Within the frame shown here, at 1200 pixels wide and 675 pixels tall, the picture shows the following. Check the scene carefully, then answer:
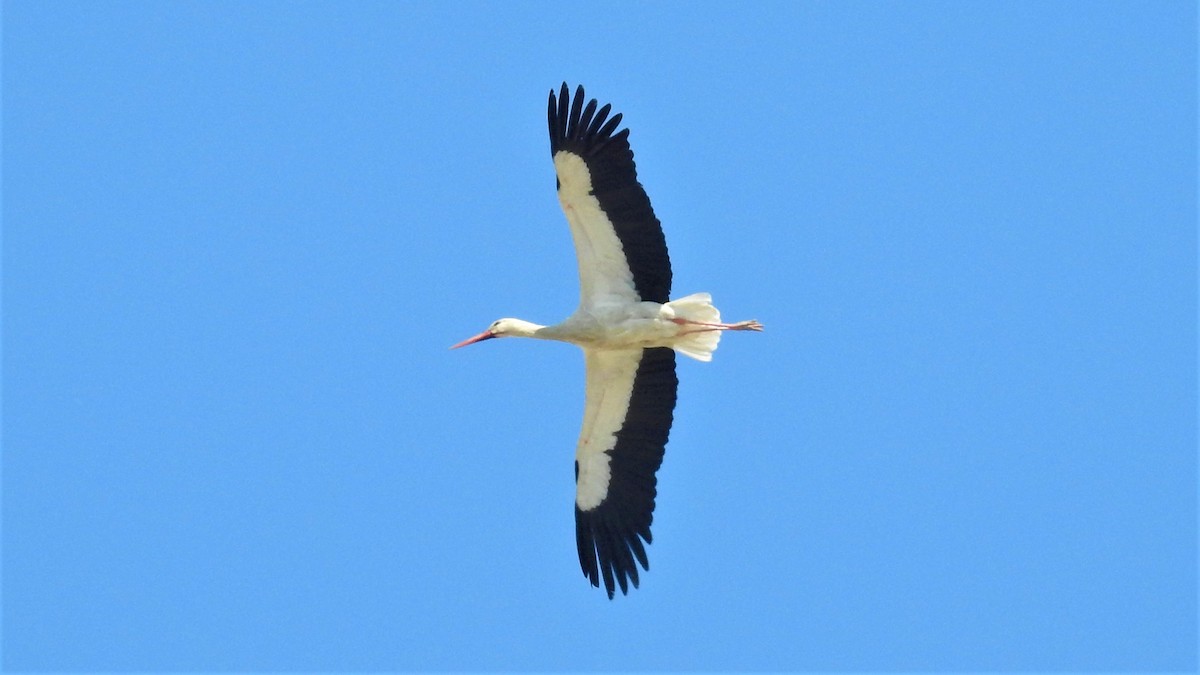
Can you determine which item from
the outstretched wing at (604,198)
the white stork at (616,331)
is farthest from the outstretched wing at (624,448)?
the outstretched wing at (604,198)

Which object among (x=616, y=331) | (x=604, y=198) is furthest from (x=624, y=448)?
(x=604, y=198)

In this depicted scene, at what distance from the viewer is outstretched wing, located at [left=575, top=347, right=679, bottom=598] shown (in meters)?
16.4

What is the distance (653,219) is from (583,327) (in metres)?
1.02

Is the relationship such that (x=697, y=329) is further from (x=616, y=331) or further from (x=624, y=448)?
(x=624, y=448)

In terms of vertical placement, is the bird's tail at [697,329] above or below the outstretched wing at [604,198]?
below

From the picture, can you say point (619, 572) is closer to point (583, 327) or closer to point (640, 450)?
point (640, 450)

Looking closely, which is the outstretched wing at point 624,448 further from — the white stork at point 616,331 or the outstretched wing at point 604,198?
the outstretched wing at point 604,198

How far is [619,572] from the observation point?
648 inches

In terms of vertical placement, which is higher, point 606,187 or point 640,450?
point 606,187

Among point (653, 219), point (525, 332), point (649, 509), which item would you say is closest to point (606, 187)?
point (653, 219)

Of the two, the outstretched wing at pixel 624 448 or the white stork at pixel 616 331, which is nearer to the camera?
the white stork at pixel 616 331

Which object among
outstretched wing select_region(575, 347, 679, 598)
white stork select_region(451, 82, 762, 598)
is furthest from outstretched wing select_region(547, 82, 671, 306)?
outstretched wing select_region(575, 347, 679, 598)

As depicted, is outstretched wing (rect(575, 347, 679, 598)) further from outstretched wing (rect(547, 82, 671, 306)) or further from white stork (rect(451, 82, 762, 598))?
outstretched wing (rect(547, 82, 671, 306))

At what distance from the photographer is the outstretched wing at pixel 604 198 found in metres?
15.7
